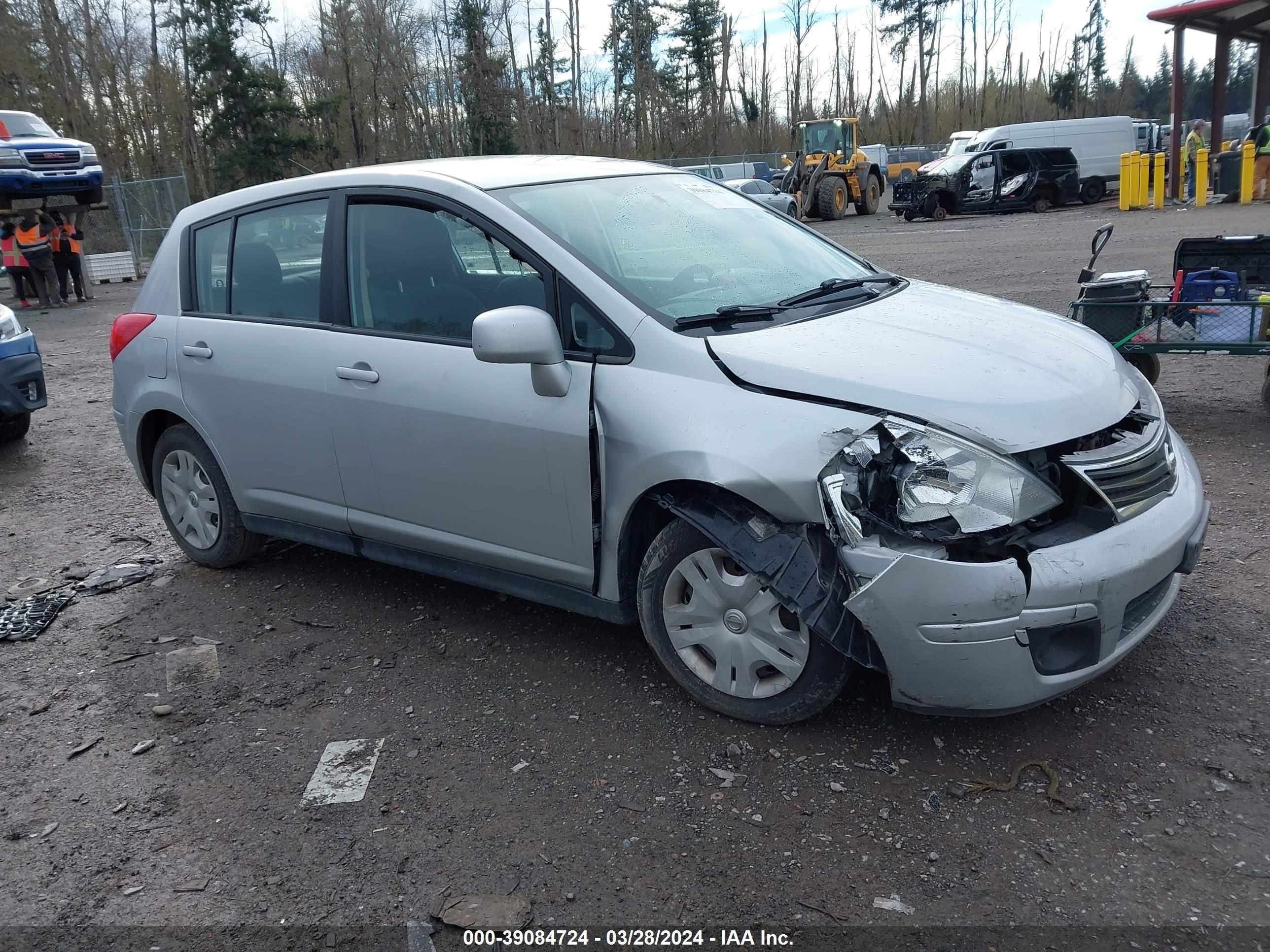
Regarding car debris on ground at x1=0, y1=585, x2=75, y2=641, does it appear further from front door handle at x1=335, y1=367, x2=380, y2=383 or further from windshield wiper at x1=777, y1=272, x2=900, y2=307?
windshield wiper at x1=777, y1=272, x2=900, y2=307

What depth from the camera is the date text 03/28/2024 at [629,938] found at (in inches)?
95.1

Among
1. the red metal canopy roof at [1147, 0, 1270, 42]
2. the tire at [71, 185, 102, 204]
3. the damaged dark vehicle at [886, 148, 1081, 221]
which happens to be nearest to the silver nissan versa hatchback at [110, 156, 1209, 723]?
the tire at [71, 185, 102, 204]

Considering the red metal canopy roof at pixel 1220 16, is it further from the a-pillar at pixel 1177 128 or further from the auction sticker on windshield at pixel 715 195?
the auction sticker on windshield at pixel 715 195

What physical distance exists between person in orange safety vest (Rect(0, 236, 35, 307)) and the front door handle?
17.3 meters

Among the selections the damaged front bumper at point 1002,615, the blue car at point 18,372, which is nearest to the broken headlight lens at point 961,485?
the damaged front bumper at point 1002,615

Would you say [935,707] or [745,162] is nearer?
[935,707]

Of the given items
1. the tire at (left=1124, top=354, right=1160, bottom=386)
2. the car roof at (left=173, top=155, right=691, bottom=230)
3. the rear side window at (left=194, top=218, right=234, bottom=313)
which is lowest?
the tire at (left=1124, top=354, right=1160, bottom=386)

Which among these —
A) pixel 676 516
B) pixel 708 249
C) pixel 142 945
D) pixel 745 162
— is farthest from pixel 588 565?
pixel 745 162

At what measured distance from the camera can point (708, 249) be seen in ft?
12.6

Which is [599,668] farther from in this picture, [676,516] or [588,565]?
[676,516]

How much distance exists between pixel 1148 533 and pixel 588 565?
172 cm

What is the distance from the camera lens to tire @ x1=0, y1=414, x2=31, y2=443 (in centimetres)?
803

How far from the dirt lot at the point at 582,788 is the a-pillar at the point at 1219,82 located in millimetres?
23535

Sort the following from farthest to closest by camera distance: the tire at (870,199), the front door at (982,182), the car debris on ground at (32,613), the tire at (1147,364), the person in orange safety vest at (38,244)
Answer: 1. the tire at (870,199)
2. the front door at (982,182)
3. the person in orange safety vest at (38,244)
4. the tire at (1147,364)
5. the car debris on ground at (32,613)
